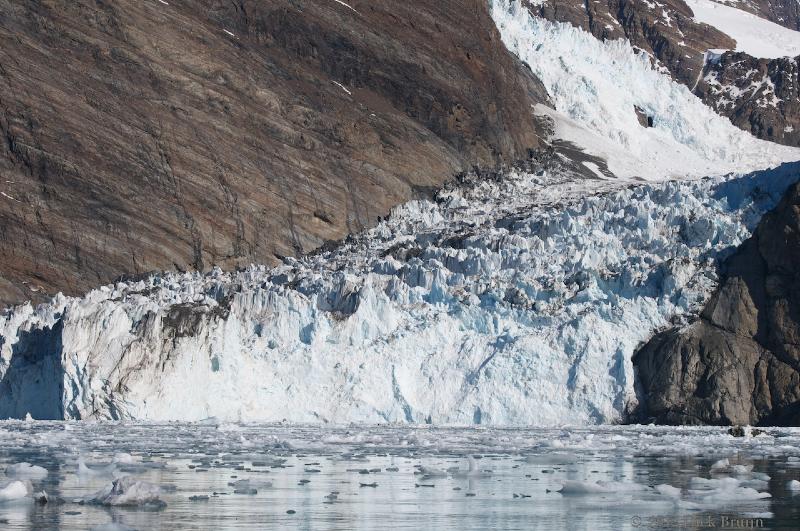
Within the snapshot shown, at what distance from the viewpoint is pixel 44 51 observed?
220ft

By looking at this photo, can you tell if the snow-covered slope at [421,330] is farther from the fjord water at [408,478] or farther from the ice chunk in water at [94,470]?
the ice chunk in water at [94,470]

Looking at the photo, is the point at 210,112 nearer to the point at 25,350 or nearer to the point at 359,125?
the point at 359,125

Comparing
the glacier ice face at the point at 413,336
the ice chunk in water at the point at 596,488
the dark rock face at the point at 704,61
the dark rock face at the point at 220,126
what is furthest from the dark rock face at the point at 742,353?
the dark rock face at the point at 704,61

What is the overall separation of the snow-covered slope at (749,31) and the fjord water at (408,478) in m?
105

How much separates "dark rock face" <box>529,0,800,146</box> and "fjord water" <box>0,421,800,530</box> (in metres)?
78.6

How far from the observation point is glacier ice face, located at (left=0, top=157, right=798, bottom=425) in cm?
4509

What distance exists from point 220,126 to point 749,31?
89.0 metres

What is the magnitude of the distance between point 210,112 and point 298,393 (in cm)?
2943

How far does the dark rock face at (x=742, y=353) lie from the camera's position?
4481 centimetres

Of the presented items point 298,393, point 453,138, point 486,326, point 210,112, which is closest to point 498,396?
point 486,326

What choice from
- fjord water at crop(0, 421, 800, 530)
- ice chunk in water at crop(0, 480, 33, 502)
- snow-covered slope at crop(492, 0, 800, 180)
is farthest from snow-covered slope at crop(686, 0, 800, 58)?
ice chunk in water at crop(0, 480, 33, 502)

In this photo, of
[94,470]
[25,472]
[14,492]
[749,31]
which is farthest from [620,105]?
[14,492]

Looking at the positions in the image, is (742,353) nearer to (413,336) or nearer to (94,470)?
(413,336)

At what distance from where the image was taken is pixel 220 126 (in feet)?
234
